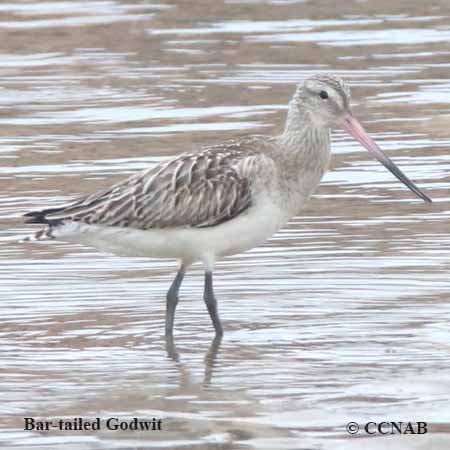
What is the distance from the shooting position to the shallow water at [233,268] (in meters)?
9.14

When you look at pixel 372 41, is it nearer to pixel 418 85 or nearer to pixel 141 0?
pixel 418 85

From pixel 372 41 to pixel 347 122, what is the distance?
10085 mm

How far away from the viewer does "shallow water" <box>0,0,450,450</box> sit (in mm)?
9141

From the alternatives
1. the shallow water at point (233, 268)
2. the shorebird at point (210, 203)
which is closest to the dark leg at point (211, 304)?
the shorebird at point (210, 203)

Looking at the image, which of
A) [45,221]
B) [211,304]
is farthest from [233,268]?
[45,221]

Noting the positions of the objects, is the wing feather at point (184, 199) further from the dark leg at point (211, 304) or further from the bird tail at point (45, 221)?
the dark leg at point (211, 304)

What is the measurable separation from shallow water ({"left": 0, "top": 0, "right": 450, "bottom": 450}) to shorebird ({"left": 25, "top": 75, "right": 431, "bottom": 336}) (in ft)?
1.85

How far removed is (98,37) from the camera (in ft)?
71.4

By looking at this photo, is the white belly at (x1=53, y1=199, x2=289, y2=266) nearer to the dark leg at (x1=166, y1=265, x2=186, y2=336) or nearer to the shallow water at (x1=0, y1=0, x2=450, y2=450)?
the dark leg at (x1=166, y1=265, x2=186, y2=336)

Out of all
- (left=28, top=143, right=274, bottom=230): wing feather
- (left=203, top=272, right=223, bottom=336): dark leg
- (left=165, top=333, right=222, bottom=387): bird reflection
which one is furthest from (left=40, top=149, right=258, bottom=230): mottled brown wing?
(left=165, top=333, right=222, bottom=387): bird reflection

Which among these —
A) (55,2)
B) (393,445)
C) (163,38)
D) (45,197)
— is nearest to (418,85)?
(163,38)

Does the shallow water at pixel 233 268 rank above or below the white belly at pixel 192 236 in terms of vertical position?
below

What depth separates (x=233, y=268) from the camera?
12.2 meters

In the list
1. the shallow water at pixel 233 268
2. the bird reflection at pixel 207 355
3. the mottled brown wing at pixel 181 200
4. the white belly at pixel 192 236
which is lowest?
the bird reflection at pixel 207 355
